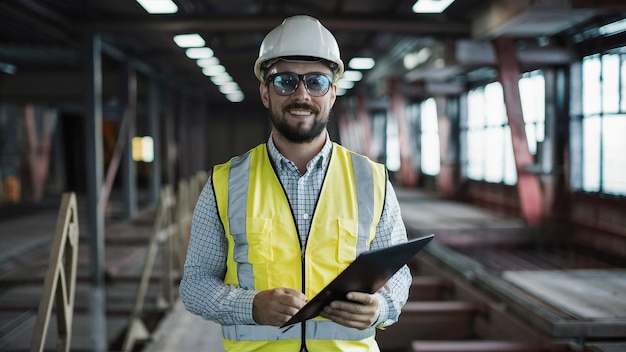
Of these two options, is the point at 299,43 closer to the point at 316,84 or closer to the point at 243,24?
the point at 316,84

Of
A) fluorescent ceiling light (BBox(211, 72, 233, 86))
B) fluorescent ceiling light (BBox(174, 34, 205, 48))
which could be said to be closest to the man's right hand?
fluorescent ceiling light (BBox(174, 34, 205, 48))

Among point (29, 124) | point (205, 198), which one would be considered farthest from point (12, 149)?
point (205, 198)

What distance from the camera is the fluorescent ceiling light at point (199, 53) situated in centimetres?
1013

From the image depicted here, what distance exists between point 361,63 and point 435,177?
5.90m

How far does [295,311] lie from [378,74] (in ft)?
43.6

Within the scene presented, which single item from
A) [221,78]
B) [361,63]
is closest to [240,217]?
[361,63]

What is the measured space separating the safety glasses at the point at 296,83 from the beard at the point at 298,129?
53 millimetres

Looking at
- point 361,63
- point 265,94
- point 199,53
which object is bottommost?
point 265,94

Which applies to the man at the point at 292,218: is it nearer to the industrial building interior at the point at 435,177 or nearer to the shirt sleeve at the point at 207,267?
the shirt sleeve at the point at 207,267

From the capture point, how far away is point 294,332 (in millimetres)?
1865

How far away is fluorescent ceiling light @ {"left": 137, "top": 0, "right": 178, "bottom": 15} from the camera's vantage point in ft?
22.1

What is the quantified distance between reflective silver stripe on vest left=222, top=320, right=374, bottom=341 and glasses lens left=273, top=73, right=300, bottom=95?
773 millimetres

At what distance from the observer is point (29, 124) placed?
1862 cm

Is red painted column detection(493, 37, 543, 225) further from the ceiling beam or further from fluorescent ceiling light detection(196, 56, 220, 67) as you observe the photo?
fluorescent ceiling light detection(196, 56, 220, 67)
